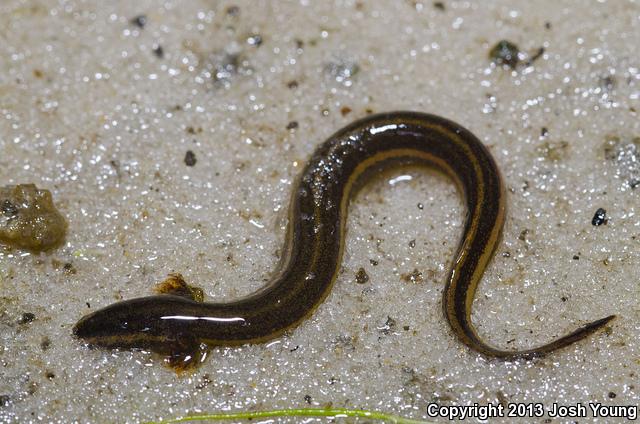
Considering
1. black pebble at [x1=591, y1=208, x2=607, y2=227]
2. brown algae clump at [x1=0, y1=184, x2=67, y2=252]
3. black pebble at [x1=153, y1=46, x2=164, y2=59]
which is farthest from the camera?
black pebble at [x1=153, y1=46, x2=164, y2=59]

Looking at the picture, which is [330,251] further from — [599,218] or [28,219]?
[28,219]

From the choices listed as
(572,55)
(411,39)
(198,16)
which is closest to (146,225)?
(198,16)

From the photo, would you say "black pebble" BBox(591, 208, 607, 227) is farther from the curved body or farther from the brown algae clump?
the brown algae clump

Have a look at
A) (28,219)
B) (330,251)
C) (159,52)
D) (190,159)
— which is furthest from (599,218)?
(28,219)

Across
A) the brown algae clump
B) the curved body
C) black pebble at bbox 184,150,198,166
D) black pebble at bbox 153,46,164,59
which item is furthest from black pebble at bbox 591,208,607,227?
the brown algae clump

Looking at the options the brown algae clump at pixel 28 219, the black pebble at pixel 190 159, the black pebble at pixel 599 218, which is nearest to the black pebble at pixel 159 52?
the black pebble at pixel 190 159

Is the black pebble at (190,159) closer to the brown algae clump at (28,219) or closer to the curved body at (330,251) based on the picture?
the curved body at (330,251)
